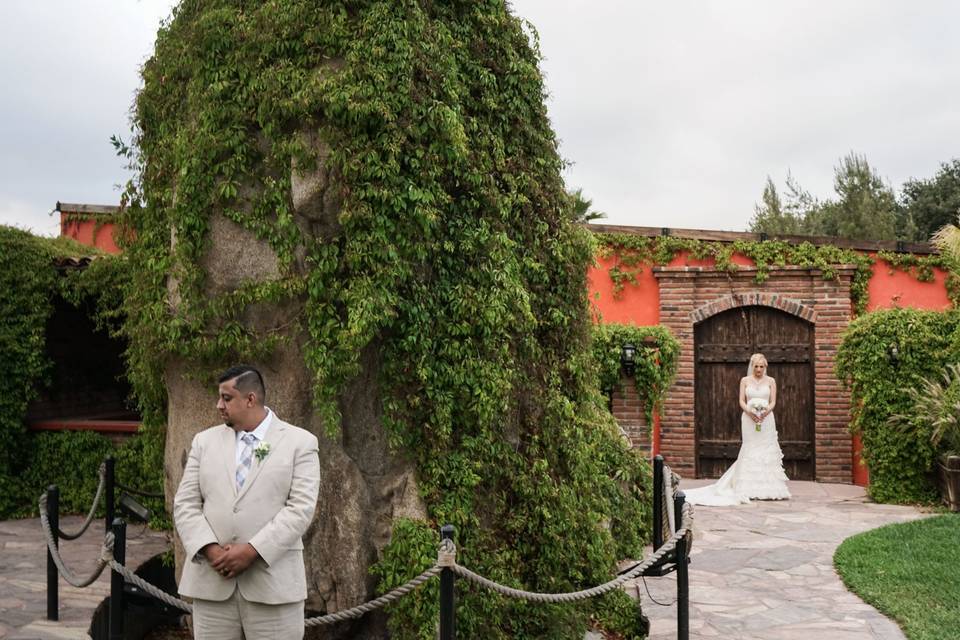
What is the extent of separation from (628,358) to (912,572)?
4838mm

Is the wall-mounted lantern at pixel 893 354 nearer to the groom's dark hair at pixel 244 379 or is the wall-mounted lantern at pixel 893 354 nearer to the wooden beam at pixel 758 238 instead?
the wooden beam at pixel 758 238

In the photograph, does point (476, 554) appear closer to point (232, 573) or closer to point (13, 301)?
point (232, 573)

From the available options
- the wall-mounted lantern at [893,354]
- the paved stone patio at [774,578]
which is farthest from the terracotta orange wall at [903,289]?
Answer: the paved stone patio at [774,578]

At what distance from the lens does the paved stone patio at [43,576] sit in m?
5.94

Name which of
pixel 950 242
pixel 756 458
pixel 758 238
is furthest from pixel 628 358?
pixel 950 242

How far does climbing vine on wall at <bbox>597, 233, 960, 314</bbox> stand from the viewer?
43.4 ft

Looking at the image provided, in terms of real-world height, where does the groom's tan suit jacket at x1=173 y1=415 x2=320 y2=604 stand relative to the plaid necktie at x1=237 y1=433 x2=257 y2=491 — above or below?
below

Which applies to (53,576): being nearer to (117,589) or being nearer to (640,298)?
(117,589)

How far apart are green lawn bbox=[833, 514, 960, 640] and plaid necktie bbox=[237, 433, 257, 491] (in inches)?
190

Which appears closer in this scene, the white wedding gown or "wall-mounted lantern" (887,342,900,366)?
"wall-mounted lantern" (887,342,900,366)

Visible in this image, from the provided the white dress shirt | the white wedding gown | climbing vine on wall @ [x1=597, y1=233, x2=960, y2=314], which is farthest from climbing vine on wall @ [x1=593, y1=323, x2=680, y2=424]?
the white dress shirt

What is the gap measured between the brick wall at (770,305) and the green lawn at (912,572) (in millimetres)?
3427

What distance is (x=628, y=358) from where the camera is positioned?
456 inches

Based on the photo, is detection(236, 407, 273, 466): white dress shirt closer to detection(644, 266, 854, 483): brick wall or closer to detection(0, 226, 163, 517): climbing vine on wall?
detection(0, 226, 163, 517): climbing vine on wall
